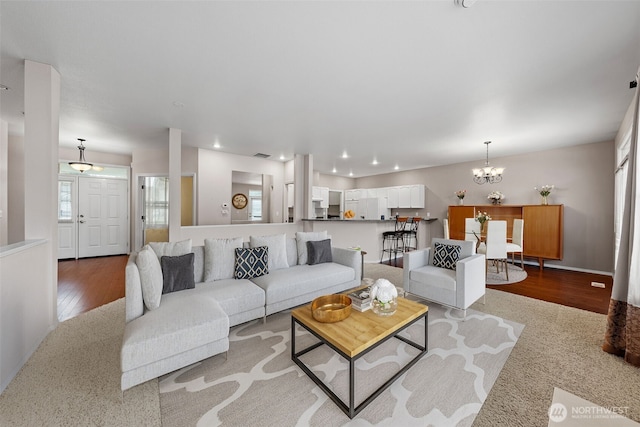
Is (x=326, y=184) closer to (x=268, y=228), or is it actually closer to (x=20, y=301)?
(x=268, y=228)

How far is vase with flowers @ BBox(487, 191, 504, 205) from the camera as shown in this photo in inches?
231

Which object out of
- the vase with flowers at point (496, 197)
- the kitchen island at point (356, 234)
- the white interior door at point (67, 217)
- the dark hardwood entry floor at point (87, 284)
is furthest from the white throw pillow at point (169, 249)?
the vase with flowers at point (496, 197)

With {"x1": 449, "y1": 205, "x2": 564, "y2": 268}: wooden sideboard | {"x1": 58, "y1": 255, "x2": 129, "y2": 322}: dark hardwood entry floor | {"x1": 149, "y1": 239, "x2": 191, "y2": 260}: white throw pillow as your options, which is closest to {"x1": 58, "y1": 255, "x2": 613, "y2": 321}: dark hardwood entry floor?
{"x1": 58, "y1": 255, "x2": 129, "y2": 322}: dark hardwood entry floor

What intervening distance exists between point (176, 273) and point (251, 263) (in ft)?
2.57

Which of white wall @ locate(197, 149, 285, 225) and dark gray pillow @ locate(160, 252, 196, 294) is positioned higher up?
white wall @ locate(197, 149, 285, 225)

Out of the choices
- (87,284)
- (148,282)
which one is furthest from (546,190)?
(87,284)

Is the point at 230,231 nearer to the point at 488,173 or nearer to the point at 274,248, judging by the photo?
the point at 274,248

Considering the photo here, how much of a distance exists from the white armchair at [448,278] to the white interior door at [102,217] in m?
7.04

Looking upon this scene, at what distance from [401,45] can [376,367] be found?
106 inches

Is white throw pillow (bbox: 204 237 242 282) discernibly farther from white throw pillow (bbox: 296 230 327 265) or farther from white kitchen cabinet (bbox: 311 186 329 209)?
white kitchen cabinet (bbox: 311 186 329 209)

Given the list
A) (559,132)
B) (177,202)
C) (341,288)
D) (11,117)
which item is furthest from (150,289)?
(559,132)

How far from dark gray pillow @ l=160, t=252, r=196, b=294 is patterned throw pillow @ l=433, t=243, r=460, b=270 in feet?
9.99

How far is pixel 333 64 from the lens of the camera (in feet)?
7.70

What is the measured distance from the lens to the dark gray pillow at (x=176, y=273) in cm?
238
